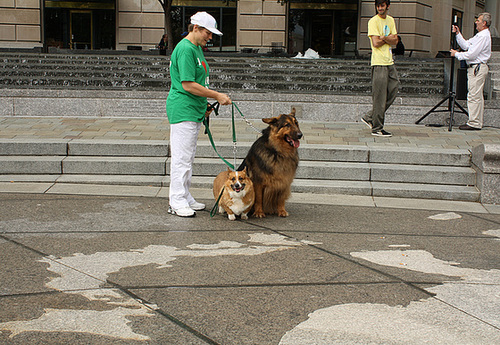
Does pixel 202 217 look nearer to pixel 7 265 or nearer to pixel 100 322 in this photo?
pixel 7 265

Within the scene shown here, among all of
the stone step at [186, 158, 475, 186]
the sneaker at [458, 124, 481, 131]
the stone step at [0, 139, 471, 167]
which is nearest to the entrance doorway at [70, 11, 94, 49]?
the stone step at [0, 139, 471, 167]

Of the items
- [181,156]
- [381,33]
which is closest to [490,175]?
[381,33]

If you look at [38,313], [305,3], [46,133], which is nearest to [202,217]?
[38,313]

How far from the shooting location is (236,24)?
29016 millimetres

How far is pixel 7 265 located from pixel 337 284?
2.60 m

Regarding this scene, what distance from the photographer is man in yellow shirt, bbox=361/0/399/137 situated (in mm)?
9961

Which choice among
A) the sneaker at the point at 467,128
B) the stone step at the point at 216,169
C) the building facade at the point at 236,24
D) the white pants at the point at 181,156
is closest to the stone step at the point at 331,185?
the stone step at the point at 216,169

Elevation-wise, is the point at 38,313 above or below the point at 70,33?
below

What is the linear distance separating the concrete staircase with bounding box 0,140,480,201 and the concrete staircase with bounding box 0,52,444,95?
564cm

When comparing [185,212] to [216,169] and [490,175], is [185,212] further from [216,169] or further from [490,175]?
[490,175]

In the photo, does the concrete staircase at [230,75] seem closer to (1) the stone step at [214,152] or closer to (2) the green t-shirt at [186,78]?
(1) the stone step at [214,152]

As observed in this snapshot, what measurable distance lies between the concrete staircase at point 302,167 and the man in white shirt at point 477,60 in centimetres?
307

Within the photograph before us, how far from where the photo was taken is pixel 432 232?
20.2 feet

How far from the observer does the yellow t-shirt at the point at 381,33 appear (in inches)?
393
